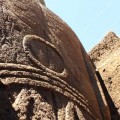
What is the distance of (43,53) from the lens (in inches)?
108

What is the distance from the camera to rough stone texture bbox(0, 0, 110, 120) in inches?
90.9

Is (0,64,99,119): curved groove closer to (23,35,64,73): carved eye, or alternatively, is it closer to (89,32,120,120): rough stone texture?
(23,35,64,73): carved eye

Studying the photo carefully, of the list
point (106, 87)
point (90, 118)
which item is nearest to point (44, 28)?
point (90, 118)

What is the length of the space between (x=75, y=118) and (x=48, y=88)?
0.30m

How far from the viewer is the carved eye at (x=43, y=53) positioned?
2624 mm

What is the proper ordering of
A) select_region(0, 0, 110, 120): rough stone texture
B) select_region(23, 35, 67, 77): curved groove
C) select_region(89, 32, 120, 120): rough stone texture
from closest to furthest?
select_region(0, 0, 110, 120): rough stone texture → select_region(23, 35, 67, 77): curved groove → select_region(89, 32, 120, 120): rough stone texture

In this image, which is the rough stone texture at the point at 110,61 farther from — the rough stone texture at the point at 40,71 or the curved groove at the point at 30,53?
the curved groove at the point at 30,53

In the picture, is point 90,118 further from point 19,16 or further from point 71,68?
point 19,16

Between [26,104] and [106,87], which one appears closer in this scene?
[26,104]

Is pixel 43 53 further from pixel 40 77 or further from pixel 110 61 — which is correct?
pixel 110 61

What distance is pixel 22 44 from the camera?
2625mm

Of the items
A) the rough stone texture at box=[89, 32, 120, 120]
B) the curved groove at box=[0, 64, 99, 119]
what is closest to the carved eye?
the curved groove at box=[0, 64, 99, 119]

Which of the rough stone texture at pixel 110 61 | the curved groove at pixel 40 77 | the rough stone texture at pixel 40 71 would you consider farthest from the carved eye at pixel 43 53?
the rough stone texture at pixel 110 61

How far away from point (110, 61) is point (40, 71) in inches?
70.8
